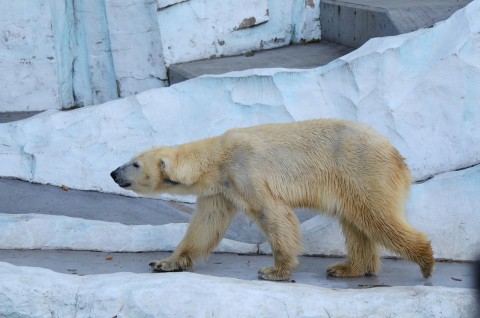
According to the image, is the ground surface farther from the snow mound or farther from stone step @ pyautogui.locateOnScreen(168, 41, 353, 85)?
stone step @ pyautogui.locateOnScreen(168, 41, 353, 85)

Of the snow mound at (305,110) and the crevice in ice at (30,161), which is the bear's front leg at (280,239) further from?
the crevice in ice at (30,161)

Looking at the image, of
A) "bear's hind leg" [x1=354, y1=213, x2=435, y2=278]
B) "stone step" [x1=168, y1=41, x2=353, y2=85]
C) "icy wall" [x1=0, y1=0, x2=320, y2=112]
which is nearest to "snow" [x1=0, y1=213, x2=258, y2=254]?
"bear's hind leg" [x1=354, y1=213, x2=435, y2=278]

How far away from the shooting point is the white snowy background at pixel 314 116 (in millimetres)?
4547

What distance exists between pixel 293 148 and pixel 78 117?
2.09 m

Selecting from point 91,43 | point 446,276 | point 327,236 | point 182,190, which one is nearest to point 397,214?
point 446,276

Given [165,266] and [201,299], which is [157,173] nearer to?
[165,266]

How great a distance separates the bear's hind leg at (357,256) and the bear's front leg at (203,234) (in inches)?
21.8

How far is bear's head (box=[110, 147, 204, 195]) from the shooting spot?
4.10m

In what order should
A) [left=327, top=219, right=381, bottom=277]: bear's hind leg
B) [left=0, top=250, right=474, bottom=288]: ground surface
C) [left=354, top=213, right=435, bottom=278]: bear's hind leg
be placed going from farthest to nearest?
1. [left=327, top=219, right=381, bottom=277]: bear's hind leg
2. [left=0, top=250, right=474, bottom=288]: ground surface
3. [left=354, top=213, right=435, bottom=278]: bear's hind leg

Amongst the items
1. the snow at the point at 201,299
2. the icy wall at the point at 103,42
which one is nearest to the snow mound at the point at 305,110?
the icy wall at the point at 103,42

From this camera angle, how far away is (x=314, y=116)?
5.36m

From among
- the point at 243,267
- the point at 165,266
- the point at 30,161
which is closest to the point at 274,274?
the point at 243,267

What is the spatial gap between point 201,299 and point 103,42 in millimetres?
3704

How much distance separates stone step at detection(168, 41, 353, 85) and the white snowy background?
0.46 m
